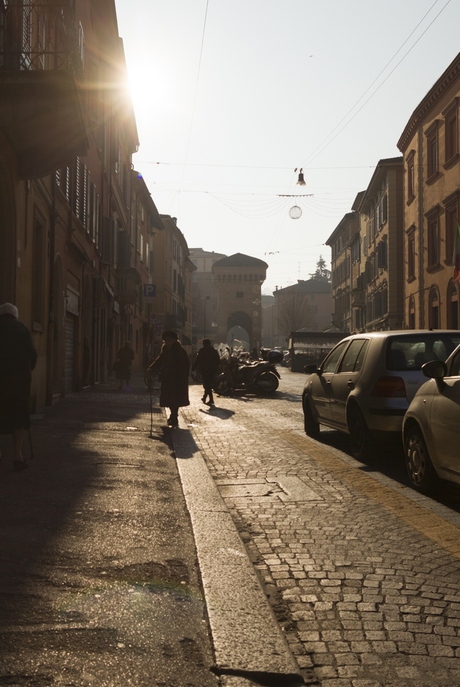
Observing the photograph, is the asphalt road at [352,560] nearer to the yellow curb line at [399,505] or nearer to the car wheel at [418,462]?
the yellow curb line at [399,505]

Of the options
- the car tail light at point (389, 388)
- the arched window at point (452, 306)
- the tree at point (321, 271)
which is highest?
the tree at point (321, 271)

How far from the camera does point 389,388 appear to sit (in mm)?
9023

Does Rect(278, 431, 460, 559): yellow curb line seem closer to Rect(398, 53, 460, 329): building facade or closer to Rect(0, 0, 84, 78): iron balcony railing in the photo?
Rect(0, 0, 84, 78): iron balcony railing

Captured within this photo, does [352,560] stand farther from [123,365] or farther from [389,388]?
[123,365]

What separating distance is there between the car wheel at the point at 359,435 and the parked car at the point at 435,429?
1344mm

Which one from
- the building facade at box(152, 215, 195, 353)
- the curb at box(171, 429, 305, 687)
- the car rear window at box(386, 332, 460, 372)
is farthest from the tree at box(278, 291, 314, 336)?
the curb at box(171, 429, 305, 687)

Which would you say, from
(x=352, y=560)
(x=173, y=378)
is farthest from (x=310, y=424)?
(x=352, y=560)

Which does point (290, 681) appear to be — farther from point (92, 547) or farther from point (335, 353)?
point (335, 353)

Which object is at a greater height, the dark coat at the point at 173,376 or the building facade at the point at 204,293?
the building facade at the point at 204,293

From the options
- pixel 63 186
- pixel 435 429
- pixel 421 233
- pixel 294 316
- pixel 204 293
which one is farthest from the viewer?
pixel 204 293

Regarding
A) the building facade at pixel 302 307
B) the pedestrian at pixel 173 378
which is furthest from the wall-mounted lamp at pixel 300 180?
the building facade at pixel 302 307

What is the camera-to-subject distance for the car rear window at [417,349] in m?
9.20

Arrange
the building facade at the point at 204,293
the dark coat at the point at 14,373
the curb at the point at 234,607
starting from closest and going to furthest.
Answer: the curb at the point at 234,607
the dark coat at the point at 14,373
the building facade at the point at 204,293

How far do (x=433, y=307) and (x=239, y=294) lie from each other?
76.1m
